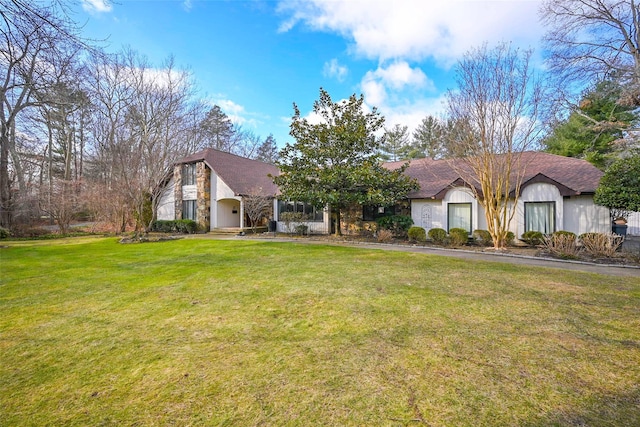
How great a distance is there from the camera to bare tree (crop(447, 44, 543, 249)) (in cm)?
1060

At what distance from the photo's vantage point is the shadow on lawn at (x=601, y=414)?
2.09 metres

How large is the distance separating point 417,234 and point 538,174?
6005mm

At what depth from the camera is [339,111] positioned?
15234 millimetres

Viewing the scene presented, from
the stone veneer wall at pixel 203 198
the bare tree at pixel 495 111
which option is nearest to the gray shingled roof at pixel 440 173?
the stone veneer wall at pixel 203 198

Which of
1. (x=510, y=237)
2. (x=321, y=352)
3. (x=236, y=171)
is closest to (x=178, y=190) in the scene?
(x=236, y=171)

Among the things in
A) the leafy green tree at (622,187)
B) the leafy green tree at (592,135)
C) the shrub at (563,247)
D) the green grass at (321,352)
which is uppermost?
the leafy green tree at (592,135)

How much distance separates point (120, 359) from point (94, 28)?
591cm

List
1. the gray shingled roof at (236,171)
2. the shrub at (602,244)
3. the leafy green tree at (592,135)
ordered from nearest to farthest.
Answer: the shrub at (602,244), the leafy green tree at (592,135), the gray shingled roof at (236,171)

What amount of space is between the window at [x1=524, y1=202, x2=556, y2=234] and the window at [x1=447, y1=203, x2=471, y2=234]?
2376 mm

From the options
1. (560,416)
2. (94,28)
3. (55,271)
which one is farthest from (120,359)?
(55,271)

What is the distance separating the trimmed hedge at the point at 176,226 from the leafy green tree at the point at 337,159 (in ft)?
31.4

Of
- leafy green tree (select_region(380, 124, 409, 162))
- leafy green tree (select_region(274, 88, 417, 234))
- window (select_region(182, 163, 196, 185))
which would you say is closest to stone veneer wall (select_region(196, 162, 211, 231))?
window (select_region(182, 163, 196, 185))

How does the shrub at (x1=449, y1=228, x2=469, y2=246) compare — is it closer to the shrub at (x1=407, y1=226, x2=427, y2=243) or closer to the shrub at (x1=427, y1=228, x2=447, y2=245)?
the shrub at (x1=427, y1=228, x2=447, y2=245)

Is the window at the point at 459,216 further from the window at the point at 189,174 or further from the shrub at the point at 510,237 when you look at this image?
the window at the point at 189,174
